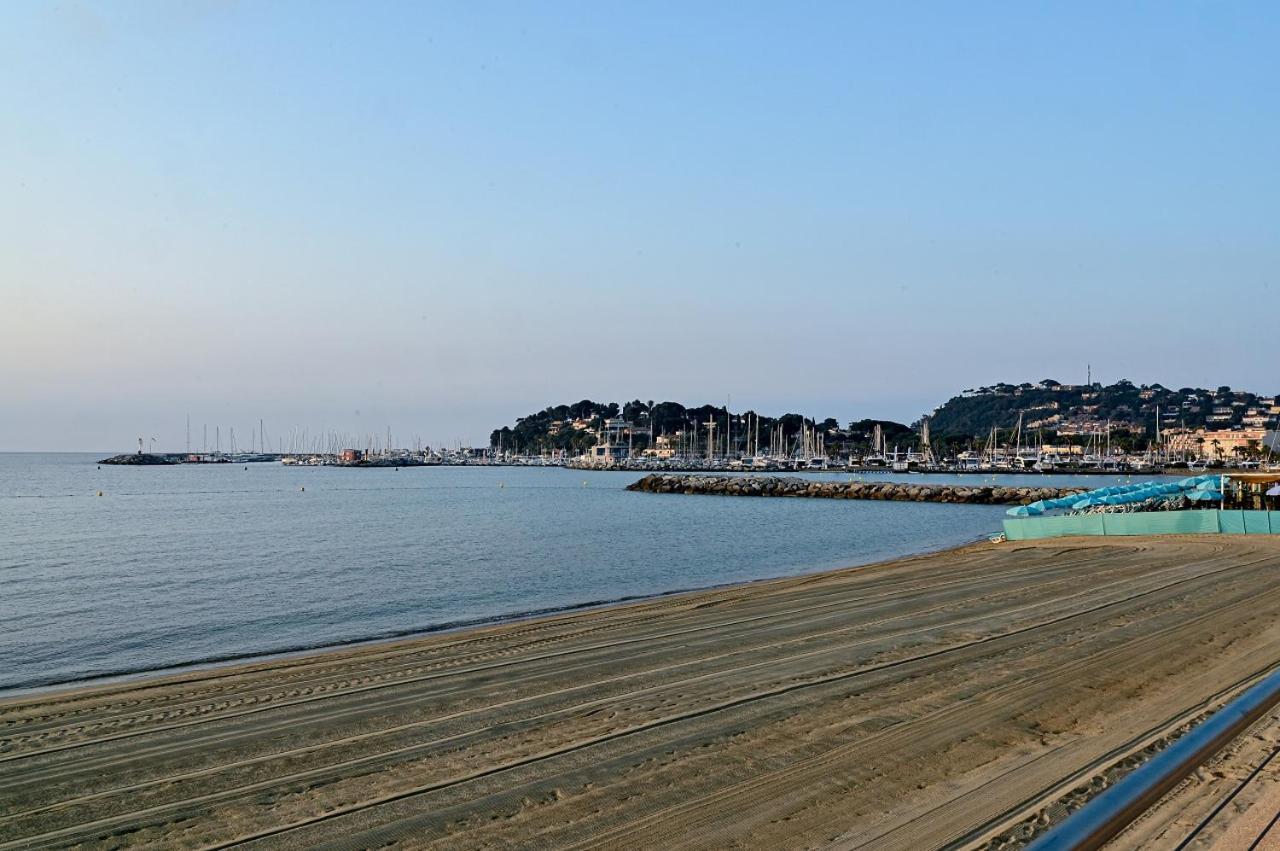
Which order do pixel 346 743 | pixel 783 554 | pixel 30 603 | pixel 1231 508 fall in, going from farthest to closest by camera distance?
pixel 783 554, pixel 1231 508, pixel 30 603, pixel 346 743

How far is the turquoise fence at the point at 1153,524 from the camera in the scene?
2867 cm

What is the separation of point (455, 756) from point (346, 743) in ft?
4.08

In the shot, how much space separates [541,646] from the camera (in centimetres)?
1386

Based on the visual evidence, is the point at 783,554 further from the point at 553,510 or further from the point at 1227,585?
the point at 553,510

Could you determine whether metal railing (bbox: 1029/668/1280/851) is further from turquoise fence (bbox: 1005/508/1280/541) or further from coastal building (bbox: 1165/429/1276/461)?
coastal building (bbox: 1165/429/1276/461)

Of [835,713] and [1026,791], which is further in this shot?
[835,713]

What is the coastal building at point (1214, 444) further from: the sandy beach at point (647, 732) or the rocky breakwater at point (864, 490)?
the sandy beach at point (647, 732)

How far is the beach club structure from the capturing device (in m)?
29.3

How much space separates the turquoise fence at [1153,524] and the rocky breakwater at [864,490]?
41.8 m

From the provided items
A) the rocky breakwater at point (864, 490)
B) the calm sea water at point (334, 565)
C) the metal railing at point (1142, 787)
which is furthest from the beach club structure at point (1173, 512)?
the rocky breakwater at point (864, 490)

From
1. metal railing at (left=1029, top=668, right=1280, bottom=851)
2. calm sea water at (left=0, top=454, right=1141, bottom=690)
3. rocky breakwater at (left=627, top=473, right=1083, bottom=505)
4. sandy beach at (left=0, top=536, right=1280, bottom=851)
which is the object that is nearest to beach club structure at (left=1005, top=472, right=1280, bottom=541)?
calm sea water at (left=0, top=454, right=1141, bottom=690)

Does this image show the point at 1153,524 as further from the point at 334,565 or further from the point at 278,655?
the point at 278,655

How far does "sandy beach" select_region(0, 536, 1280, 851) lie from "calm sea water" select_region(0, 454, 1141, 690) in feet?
14.9

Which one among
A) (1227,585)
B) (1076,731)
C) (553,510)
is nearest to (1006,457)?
(553,510)
